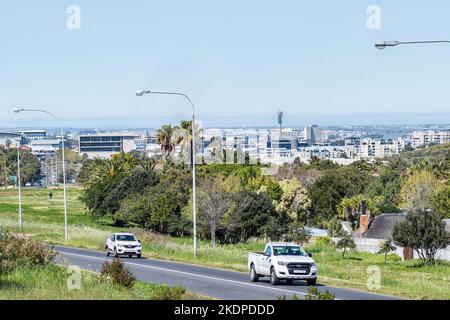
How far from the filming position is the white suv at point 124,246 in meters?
46.5

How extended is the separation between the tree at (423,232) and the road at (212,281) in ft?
64.2

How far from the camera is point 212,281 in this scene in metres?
33.4

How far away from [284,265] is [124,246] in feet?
53.6

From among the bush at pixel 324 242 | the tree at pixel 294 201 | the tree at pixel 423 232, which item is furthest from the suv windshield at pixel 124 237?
the tree at pixel 294 201

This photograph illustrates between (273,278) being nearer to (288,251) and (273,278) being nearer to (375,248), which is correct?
(288,251)

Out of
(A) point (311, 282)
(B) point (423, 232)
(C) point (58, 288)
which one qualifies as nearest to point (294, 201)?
(B) point (423, 232)

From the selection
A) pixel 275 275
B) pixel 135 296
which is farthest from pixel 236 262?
pixel 135 296

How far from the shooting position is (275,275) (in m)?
32.2

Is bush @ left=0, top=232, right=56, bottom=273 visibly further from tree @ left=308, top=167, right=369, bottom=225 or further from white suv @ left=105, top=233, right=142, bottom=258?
tree @ left=308, top=167, right=369, bottom=225

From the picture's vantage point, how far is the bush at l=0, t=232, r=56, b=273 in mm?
29266

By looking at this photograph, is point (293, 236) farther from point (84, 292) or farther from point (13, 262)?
point (84, 292)

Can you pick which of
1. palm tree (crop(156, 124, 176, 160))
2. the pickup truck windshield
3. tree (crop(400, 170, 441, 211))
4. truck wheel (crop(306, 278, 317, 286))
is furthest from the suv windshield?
palm tree (crop(156, 124, 176, 160))

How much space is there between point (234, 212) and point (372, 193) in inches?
1578

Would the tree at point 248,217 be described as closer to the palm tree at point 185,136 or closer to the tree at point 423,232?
the tree at point 423,232
